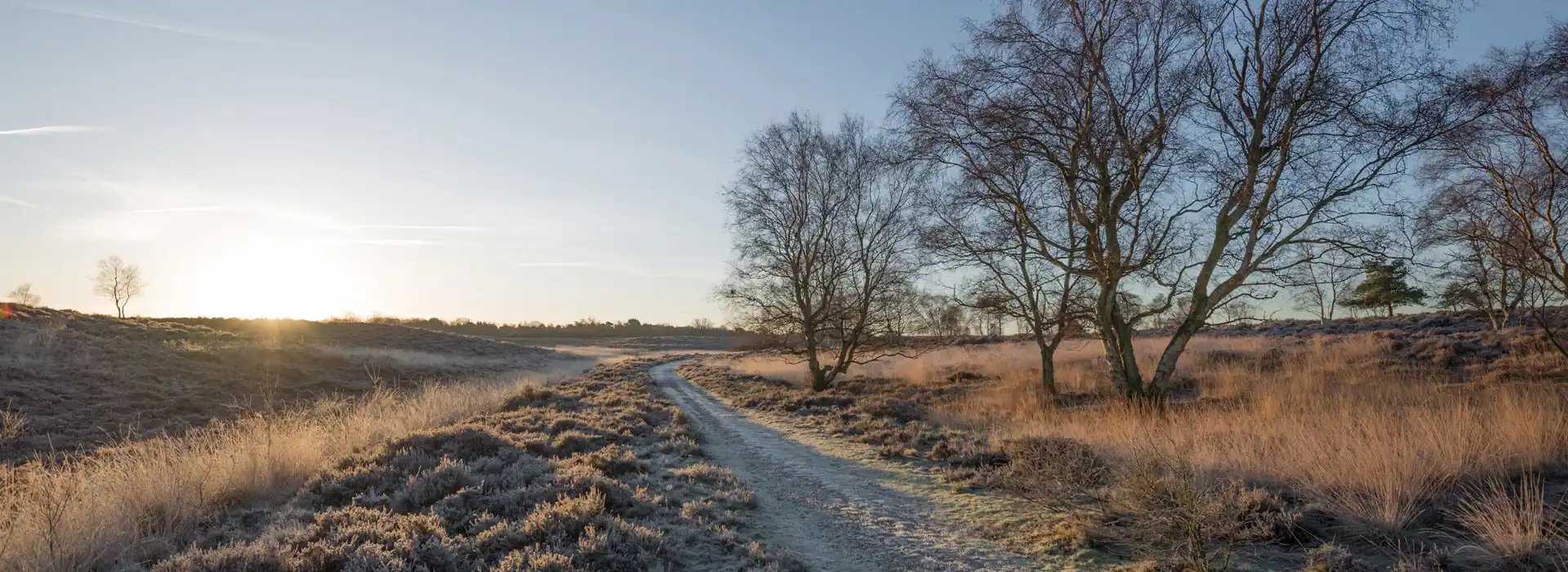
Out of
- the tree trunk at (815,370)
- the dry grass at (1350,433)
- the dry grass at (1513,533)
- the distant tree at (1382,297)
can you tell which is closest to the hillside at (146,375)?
the tree trunk at (815,370)

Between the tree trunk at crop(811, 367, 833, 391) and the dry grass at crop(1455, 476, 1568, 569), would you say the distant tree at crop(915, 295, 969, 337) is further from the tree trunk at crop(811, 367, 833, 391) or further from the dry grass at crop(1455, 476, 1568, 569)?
the dry grass at crop(1455, 476, 1568, 569)

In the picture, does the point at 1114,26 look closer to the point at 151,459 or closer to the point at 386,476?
the point at 386,476

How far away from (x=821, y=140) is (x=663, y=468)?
52.1 feet

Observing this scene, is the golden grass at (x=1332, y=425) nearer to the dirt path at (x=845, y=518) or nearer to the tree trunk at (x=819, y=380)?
the dirt path at (x=845, y=518)

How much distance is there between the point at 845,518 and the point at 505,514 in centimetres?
326

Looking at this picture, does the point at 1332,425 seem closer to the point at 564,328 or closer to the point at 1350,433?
the point at 1350,433

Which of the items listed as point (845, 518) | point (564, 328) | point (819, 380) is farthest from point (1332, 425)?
point (564, 328)

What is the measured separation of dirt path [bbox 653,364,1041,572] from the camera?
17.8 ft

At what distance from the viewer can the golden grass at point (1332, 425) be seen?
18.9ft

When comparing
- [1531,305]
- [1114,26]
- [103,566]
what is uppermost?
[1114,26]

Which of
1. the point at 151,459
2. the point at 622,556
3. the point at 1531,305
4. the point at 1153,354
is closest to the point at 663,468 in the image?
the point at 622,556

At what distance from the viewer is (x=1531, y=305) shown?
13500mm

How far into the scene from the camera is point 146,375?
2225 centimetres

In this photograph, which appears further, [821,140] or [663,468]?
[821,140]
